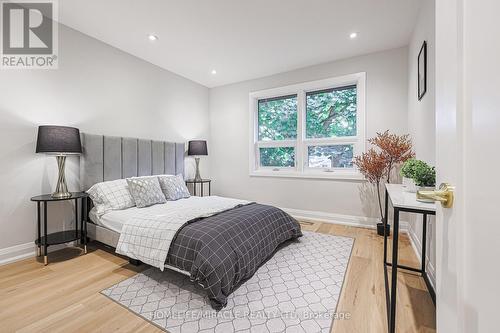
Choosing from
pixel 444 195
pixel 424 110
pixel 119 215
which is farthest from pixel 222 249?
pixel 424 110

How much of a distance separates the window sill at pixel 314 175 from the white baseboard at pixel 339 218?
0.60 m

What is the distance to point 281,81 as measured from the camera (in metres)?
4.08

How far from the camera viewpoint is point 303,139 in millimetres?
3939

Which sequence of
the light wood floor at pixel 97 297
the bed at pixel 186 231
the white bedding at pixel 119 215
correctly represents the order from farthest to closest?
the white bedding at pixel 119 215, the bed at pixel 186 231, the light wood floor at pixel 97 297

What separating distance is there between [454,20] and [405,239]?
3111 millimetres

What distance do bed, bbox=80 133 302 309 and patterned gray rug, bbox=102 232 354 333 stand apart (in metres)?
0.12

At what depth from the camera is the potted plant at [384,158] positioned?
113 inches

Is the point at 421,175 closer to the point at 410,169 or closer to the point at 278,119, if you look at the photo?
the point at 410,169

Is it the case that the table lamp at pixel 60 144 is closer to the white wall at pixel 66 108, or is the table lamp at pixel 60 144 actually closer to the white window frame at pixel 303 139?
the white wall at pixel 66 108

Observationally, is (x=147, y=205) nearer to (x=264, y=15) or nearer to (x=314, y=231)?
(x=314, y=231)

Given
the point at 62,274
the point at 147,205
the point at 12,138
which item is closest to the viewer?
the point at 62,274

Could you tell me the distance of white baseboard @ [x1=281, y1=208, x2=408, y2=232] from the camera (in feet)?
11.0

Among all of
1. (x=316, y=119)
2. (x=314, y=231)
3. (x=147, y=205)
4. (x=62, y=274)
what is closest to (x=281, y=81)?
(x=316, y=119)

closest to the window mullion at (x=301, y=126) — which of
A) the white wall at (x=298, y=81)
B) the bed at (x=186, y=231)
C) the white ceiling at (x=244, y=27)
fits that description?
the white wall at (x=298, y=81)
